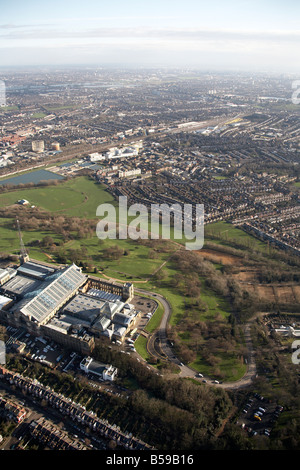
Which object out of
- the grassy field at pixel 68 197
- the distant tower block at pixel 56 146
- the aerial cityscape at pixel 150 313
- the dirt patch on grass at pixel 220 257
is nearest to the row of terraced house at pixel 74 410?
the aerial cityscape at pixel 150 313

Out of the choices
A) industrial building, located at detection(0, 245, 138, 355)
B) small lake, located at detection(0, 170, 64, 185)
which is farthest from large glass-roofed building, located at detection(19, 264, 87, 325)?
small lake, located at detection(0, 170, 64, 185)

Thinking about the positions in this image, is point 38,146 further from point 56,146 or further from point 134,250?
point 134,250

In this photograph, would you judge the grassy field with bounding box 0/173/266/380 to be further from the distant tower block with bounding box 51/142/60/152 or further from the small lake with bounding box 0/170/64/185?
the distant tower block with bounding box 51/142/60/152

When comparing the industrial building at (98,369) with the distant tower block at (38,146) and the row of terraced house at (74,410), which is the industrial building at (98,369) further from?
the distant tower block at (38,146)

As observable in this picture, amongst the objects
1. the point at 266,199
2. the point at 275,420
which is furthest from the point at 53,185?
the point at 275,420

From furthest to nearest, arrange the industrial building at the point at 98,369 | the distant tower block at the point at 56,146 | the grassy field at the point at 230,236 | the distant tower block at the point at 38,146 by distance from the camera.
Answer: the distant tower block at the point at 56,146 < the distant tower block at the point at 38,146 < the grassy field at the point at 230,236 < the industrial building at the point at 98,369

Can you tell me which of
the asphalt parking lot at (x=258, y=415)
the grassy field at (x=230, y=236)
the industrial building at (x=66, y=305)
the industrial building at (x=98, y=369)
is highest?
the grassy field at (x=230, y=236)

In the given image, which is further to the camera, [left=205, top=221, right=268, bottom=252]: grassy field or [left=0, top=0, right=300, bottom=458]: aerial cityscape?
[left=205, top=221, right=268, bottom=252]: grassy field

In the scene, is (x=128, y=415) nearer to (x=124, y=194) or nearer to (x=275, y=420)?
(x=275, y=420)
